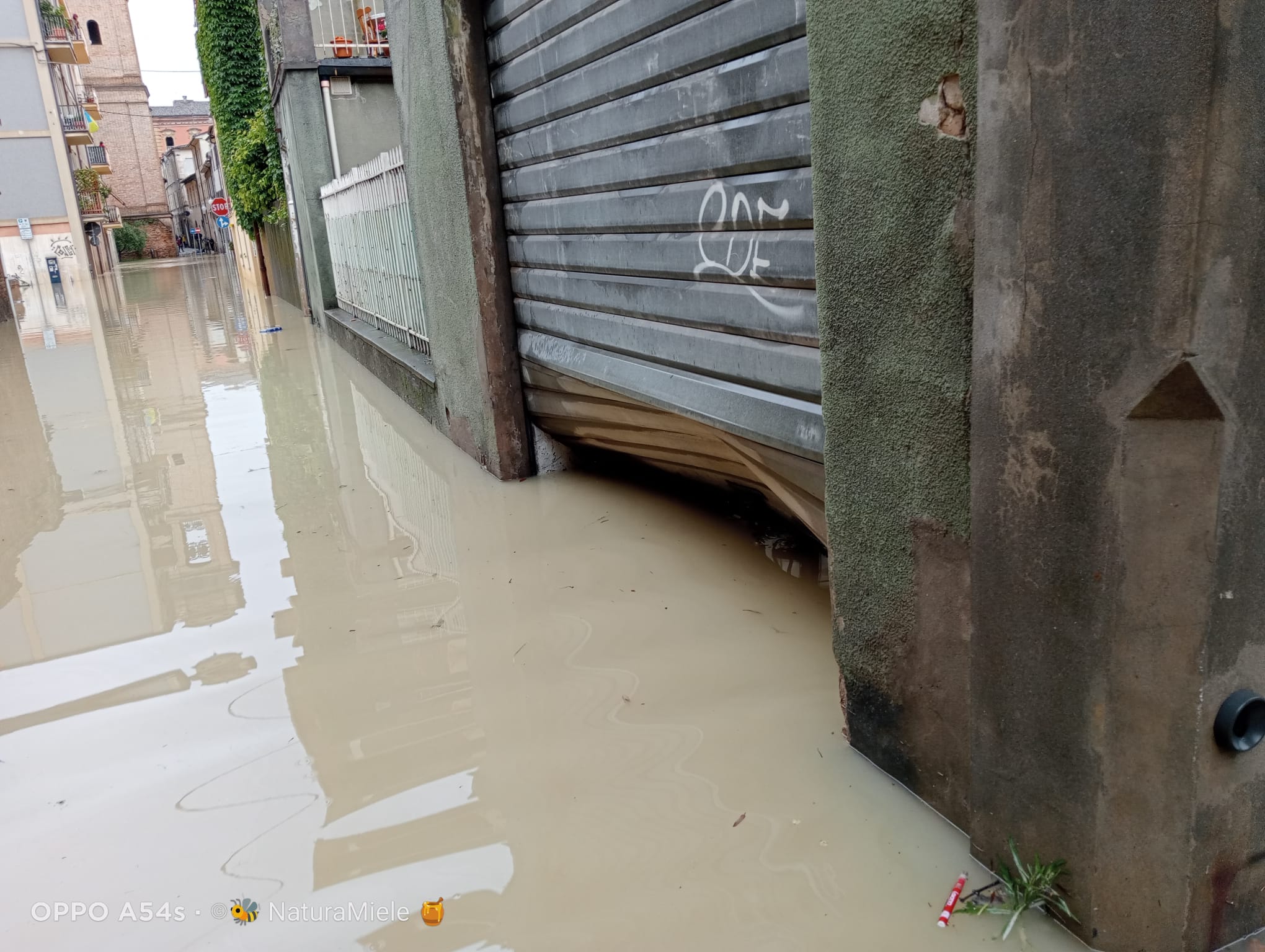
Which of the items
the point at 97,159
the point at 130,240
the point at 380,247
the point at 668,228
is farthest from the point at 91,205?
the point at 668,228

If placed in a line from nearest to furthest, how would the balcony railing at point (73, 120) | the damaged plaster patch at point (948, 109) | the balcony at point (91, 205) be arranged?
the damaged plaster patch at point (948, 109) → the balcony railing at point (73, 120) → the balcony at point (91, 205)

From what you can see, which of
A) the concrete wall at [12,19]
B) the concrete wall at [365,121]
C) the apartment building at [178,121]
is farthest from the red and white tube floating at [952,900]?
the apartment building at [178,121]

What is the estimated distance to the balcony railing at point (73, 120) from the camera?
3212cm

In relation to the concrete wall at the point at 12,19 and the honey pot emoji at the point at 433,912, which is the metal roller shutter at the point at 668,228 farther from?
the concrete wall at the point at 12,19

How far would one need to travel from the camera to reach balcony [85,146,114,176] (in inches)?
1718

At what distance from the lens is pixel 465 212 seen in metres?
5.02

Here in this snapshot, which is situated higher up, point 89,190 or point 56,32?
point 56,32

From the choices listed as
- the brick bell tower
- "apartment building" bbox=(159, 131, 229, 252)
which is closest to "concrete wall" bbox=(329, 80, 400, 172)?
"apartment building" bbox=(159, 131, 229, 252)

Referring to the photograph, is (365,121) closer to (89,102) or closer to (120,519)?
(120,519)

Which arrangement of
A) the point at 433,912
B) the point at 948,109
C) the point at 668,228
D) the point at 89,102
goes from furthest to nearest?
the point at 89,102 < the point at 668,228 < the point at 433,912 < the point at 948,109

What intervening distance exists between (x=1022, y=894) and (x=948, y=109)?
4.90 ft

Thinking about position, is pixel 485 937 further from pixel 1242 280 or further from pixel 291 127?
pixel 291 127

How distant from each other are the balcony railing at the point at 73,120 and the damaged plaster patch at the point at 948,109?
36.0 meters

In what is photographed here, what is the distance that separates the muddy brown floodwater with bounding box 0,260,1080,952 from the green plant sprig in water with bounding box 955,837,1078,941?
0.11 ft
